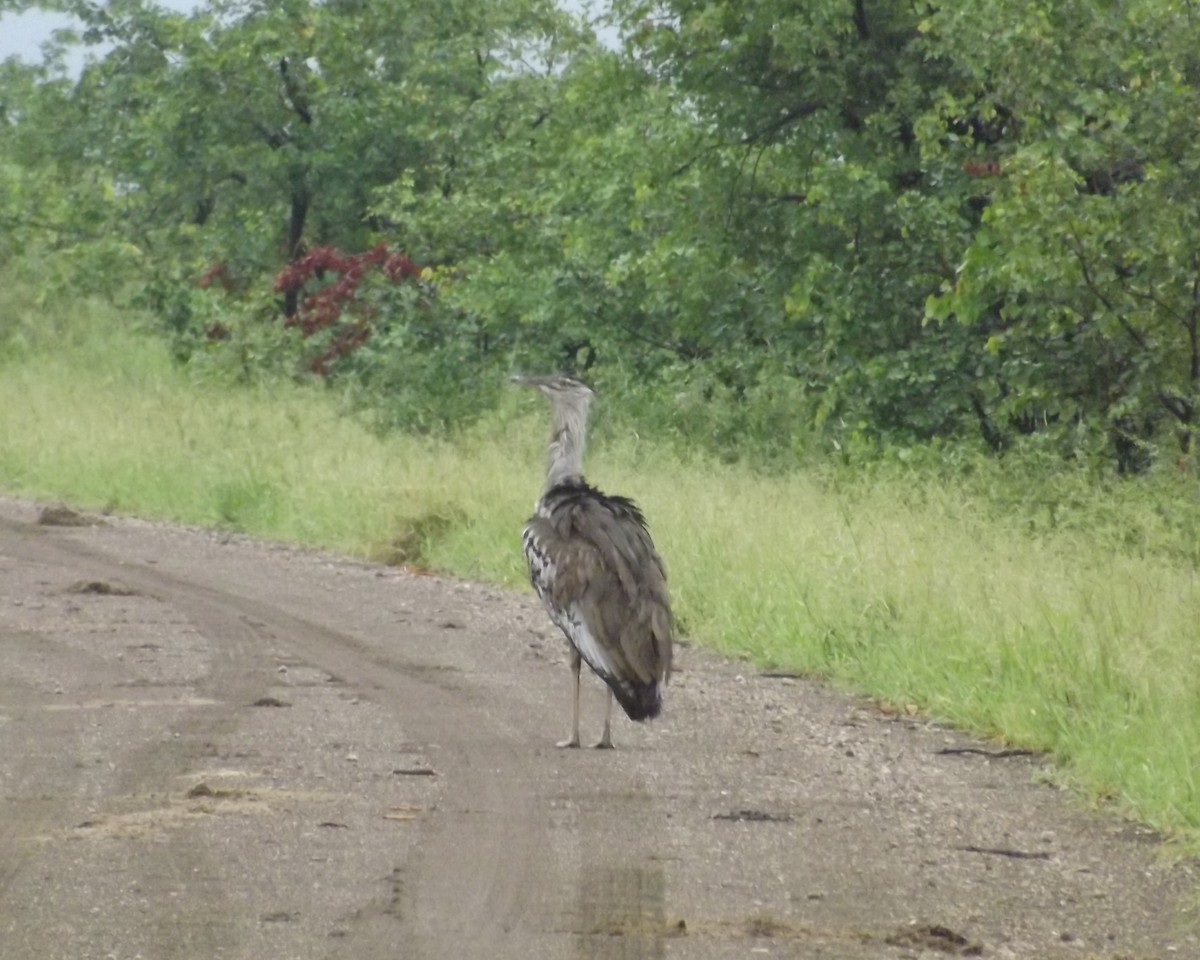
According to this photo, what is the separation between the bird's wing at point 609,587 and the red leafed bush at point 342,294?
16.3 m

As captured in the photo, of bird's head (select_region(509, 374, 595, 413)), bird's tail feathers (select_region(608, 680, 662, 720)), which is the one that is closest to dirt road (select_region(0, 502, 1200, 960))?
bird's tail feathers (select_region(608, 680, 662, 720))

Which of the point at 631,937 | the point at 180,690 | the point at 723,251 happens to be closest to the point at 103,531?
the point at 723,251

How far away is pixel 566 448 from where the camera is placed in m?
9.62

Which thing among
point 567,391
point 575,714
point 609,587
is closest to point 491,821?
point 609,587

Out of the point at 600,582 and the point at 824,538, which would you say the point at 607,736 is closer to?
the point at 600,582

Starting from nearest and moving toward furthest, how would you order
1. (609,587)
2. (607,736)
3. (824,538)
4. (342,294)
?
(609,587)
(607,736)
(824,538)
(342,294)

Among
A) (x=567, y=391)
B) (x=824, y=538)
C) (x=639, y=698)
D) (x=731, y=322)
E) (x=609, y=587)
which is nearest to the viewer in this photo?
(x=639, y=698)

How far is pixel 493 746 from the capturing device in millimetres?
8711

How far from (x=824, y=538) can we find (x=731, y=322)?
727cm

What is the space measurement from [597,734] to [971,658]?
2024 millimetres

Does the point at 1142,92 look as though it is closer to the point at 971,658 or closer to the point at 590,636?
the point at 971,658

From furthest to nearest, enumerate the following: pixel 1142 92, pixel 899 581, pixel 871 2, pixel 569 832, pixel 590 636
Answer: pixel 871 2 → pixel 1142 92 → pixel 899 581 → pixel 590 636 → pixel 569 832

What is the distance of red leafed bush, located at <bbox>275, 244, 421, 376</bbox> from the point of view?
25406 millimetres

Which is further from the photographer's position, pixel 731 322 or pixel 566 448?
pixel 731 322
